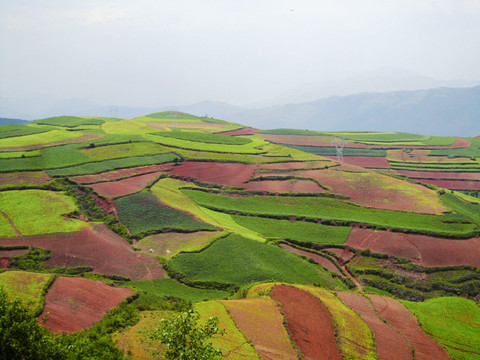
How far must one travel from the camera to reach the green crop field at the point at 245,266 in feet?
144

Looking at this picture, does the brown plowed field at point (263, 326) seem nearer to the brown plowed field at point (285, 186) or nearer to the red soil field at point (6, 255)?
the red soil field at point (6, 255)

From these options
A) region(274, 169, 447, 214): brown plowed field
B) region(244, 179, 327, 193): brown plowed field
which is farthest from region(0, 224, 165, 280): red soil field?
region(274, 169, 447, 214): brown plowed field

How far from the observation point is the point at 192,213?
59.2m

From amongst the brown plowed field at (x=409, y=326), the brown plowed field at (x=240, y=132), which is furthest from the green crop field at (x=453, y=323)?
the brown plowed field at (x=240, y=132)

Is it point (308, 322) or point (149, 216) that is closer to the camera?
point (308, 322)

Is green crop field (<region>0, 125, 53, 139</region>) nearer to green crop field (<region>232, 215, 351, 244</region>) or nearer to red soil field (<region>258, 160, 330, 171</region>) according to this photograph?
red soil field (<region>258, 160, 330, 171</region>)

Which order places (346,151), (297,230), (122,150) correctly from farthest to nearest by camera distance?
(346,151), (122,150), (297,230)

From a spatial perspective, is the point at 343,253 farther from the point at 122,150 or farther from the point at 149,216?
the point at 122,150

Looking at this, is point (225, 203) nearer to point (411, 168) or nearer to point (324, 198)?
point (324, 198)

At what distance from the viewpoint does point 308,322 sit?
31891 millimetres

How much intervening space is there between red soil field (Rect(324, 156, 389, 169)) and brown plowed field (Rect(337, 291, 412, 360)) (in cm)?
7745

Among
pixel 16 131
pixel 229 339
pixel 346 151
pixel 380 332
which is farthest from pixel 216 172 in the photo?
pixel 346 151

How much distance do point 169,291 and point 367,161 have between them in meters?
91.7

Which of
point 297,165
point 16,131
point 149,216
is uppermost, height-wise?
point 16,131
